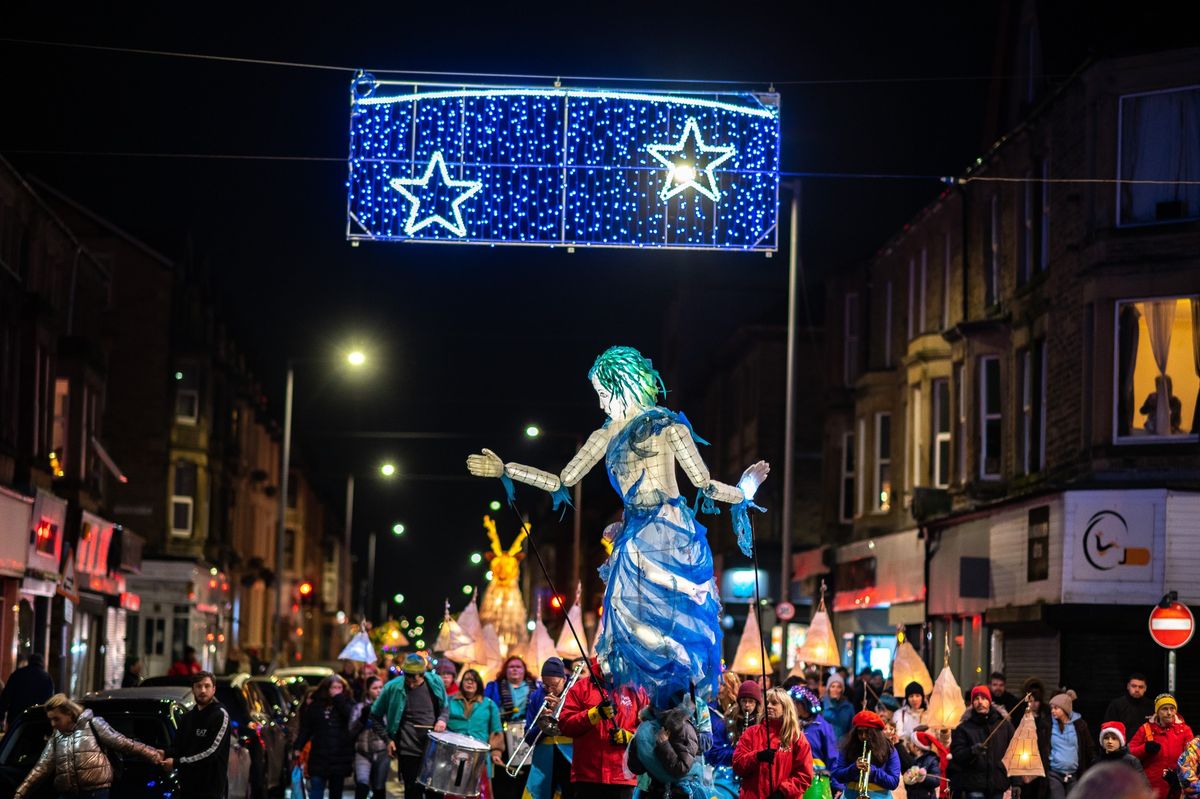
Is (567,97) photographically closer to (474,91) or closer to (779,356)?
(474,91)

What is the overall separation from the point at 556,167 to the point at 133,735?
679 cm

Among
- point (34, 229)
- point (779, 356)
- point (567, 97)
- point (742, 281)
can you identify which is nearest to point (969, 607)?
point (567, 97)

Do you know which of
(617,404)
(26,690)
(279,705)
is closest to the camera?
(617,404)

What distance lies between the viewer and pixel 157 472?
5522 cm

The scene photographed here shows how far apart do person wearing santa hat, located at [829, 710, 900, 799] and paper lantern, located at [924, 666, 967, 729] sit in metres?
7.36

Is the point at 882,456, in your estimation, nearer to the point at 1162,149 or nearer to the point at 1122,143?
the point at 1122,143

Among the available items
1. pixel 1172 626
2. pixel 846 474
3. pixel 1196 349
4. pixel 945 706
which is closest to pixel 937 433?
pixel 846 474

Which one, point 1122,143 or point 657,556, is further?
point 1122,143

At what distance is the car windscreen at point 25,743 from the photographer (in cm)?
1647

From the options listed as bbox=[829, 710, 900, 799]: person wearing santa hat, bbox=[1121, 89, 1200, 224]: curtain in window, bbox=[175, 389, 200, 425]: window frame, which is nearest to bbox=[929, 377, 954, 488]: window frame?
bbox=[1121, 89, 1200, 224]: curtain in window

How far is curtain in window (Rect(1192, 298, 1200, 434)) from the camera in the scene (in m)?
26.2

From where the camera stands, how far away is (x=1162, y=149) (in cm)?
2636

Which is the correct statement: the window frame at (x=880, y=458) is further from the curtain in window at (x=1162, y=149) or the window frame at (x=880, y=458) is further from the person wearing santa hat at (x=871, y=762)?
the person wearing santa hat at (x=871, y=762)

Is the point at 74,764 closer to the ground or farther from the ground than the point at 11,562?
closer to the ground
